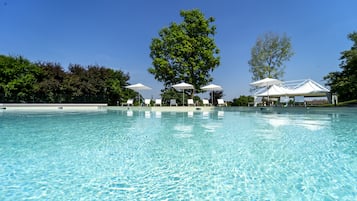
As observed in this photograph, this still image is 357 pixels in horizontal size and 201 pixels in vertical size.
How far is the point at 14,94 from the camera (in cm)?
2092

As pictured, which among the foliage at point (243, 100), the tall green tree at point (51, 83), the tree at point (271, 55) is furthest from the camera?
the tree at point (271, 55)

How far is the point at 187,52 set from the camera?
20.0m

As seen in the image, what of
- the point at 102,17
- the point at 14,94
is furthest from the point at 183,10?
the point at 14,94

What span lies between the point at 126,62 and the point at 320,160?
23.6 meters

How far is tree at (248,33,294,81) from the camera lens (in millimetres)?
22609

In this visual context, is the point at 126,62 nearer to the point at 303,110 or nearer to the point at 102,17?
the point at 102,17

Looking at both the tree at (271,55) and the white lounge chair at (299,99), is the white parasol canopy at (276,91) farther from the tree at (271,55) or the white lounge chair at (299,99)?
the tree at (271,55)

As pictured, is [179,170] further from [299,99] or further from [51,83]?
[51,83]

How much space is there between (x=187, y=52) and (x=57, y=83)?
42.3ft

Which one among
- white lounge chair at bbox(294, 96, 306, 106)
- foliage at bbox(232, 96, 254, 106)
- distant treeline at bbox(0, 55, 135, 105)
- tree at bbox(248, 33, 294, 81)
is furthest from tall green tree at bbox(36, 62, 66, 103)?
white lounge chair at bbox(294, 96, 306, 106)

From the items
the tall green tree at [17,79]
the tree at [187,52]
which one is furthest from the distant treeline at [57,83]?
Result: the tree at [187,52]

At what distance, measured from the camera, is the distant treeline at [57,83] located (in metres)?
20.5

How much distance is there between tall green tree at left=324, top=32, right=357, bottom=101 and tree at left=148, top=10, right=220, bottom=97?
369 inches

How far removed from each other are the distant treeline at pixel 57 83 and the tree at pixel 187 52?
543 cm
